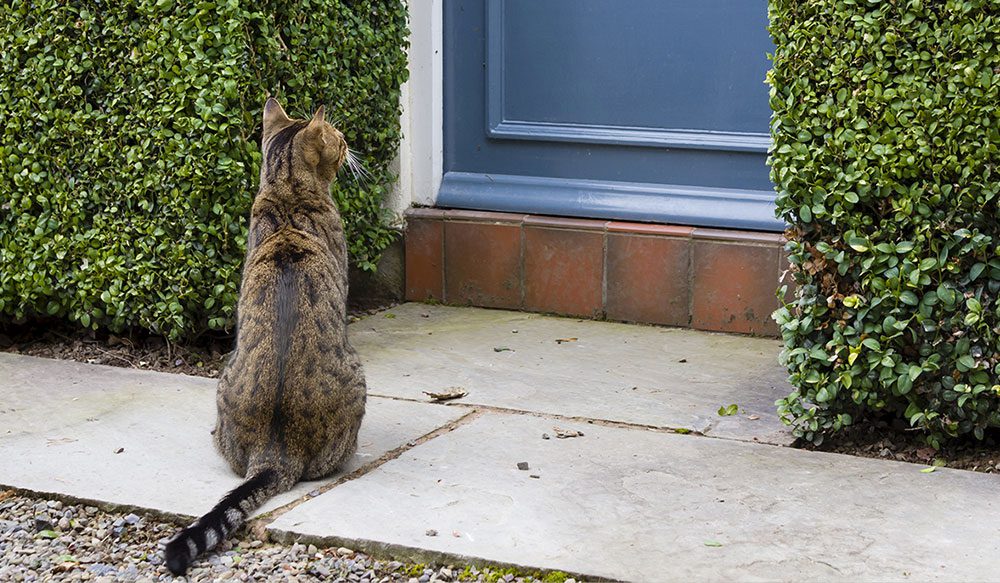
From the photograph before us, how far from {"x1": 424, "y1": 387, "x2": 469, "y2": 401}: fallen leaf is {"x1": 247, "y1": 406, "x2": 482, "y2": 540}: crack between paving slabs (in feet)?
0.59

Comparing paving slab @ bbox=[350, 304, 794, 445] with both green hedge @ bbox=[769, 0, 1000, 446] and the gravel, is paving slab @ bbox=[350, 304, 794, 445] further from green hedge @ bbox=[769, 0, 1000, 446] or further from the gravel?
the gravel

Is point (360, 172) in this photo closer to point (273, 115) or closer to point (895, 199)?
point (273, 115)

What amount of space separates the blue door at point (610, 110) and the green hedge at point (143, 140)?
0.93 meters

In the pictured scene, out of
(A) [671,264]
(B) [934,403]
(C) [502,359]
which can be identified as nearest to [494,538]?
(B) [934,403]

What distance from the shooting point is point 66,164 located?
5672 mm

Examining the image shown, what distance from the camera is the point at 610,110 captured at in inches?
252

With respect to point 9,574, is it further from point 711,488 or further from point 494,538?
point 711,488

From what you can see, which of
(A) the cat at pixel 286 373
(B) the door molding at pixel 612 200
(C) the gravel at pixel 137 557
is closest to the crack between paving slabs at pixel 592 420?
(A) the cat at pixel 286 373

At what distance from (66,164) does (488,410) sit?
226 cm

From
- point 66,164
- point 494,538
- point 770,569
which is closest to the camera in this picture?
point 770,569

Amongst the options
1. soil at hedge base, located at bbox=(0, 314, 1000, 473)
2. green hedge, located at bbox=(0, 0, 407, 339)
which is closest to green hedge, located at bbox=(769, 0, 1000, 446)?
soil at hedge base, located at bbox=(0, 314, 1000, 473)

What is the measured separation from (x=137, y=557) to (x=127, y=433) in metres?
1.03

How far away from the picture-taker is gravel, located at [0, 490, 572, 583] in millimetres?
3670

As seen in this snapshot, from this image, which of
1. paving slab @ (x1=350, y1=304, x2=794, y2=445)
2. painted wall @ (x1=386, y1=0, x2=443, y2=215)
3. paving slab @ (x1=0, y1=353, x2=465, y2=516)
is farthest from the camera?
painted wall @ (x1=386, y1=0, x2=443, y2=215)
